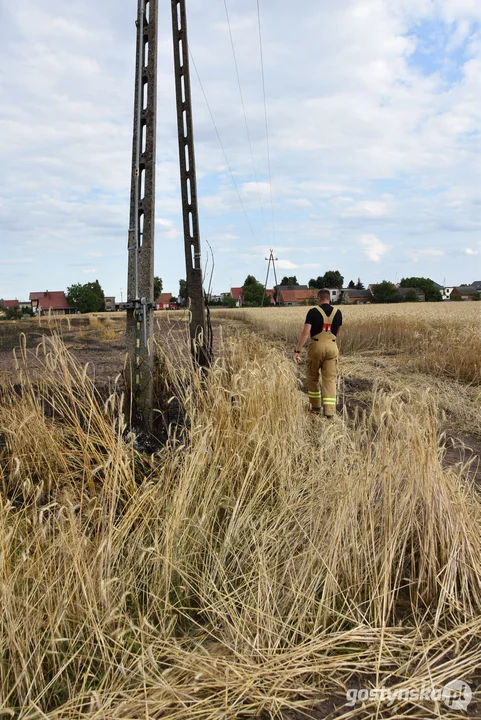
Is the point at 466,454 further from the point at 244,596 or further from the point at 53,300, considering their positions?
the point at 53,300

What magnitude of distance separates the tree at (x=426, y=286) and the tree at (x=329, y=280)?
15.6 metres

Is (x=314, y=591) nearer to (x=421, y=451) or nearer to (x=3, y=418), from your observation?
(x=421, y=451)

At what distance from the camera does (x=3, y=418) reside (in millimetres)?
4363

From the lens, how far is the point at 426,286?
97375 mm

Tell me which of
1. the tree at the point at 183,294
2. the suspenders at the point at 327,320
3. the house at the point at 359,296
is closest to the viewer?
the tree at the point at 183,294

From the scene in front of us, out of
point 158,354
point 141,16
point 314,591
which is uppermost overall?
point 141,16

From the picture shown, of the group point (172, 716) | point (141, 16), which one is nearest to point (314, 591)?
point (172, 716)

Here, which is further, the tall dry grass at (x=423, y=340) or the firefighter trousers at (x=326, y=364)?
the tall dry grass at (x=423, y=340)

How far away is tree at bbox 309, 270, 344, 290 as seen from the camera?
370ft

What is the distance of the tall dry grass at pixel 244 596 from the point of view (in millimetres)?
2002

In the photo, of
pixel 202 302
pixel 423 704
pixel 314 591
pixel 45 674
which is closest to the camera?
pixel 423 704

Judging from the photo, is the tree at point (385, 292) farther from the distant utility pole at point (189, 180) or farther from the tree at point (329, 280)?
the distant utility pole at point (189, 180)

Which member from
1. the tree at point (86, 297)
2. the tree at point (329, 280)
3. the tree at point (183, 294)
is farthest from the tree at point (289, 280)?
the tree at point (183, 294)

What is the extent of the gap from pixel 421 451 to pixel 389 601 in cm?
82
